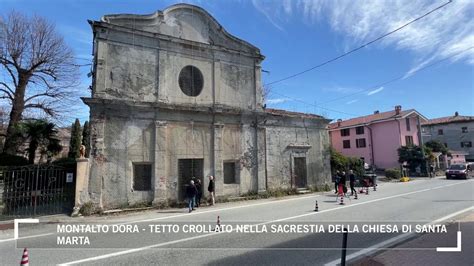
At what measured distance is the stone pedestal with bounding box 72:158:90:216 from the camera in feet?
44.0

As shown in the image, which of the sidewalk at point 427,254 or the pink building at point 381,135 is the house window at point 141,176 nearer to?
the sidewalk at point 427,254

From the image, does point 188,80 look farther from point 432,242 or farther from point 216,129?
point 432,242

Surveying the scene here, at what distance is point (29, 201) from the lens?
13047mm

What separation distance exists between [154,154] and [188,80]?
16.1ft

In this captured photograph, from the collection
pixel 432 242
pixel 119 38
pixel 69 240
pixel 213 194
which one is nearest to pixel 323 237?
pixel 432 242

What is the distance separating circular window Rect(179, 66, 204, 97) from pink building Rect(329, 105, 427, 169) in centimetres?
3380

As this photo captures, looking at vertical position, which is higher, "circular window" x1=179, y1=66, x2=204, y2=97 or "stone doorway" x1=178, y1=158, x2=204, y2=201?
"circular window" x1=179, y1=66, x2=204, y2=97

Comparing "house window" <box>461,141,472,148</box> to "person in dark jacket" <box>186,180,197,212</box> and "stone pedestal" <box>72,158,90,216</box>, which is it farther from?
"stone pedestal" <box>72,158,90,216</box>

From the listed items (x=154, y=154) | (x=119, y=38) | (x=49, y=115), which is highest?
(x=119, y=38)

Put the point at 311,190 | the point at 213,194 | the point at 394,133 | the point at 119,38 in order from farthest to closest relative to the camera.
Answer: the point at 394,133
the point at 311,190
the point at 213,194
the point at 119,38

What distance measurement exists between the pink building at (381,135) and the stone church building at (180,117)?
26.8m

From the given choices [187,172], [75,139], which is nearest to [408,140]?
[187,172]

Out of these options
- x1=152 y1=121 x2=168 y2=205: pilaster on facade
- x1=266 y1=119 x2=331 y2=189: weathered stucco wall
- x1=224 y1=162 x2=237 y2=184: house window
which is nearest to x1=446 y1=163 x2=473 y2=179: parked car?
x1=266 y1=119 x2=331 y2=189: weathered stucco wall

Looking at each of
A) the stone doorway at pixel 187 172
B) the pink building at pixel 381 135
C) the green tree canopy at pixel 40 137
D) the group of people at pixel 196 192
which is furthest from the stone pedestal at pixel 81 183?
the pink building at pixel 381 135
